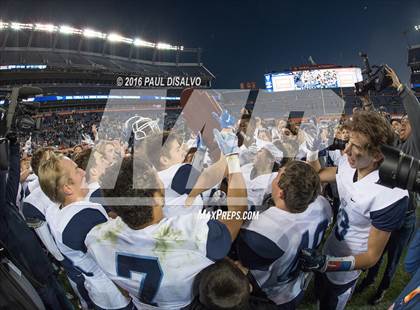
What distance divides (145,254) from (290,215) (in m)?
0.86

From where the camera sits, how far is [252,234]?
1.89 meters

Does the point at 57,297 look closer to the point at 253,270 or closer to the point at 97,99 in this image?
the point at 253,270

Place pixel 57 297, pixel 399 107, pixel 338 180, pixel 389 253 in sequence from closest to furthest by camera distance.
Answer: pixel 338 180
pixel 57 297
pixel 389 253
pixel 399 107

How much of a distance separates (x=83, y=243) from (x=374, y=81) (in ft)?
8.62

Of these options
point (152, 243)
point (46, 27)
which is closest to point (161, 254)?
point (152, 243)

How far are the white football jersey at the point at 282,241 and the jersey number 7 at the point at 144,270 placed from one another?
50 centimetres

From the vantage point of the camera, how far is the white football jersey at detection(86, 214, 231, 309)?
5.50ft

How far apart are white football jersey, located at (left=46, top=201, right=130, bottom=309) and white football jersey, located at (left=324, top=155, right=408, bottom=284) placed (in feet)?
5.00

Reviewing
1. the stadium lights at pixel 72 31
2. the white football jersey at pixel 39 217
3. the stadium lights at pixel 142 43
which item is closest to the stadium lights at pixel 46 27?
the stadium lights at pixel 72 31

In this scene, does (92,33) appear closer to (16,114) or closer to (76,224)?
(16,114)

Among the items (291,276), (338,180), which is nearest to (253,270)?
(291,276)

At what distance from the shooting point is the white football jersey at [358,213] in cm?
199

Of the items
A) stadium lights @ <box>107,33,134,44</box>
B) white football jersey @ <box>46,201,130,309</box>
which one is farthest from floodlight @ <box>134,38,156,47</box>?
white football jersey @ <box>46,201,130,309</box>

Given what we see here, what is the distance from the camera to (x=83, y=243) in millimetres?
2154
